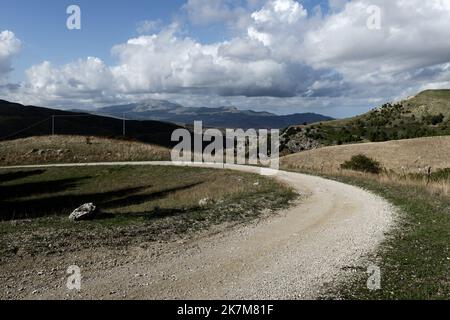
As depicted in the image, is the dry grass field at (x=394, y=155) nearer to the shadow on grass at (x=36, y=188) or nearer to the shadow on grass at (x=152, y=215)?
the shadow on grass at (x=36, y=188)

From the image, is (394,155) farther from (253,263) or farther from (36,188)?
(253,263)

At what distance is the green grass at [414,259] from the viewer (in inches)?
354

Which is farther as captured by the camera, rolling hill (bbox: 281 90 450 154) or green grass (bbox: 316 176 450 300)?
rolling hill (bbox: 281 90 450 154)

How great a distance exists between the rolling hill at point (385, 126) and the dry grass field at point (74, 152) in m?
31.4

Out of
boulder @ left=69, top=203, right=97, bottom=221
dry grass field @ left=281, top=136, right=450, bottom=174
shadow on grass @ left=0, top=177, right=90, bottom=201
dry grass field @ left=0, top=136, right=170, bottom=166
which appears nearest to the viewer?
boulder @ left=69, top=203, right=97, bottom=221

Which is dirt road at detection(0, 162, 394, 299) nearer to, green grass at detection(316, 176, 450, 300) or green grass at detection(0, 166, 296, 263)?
green grass at detection(316, 176, 450, 300)

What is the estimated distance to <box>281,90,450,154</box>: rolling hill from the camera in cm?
8781

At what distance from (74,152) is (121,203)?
101ft

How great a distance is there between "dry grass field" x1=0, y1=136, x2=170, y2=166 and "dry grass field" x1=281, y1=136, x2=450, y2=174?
19.3 metres

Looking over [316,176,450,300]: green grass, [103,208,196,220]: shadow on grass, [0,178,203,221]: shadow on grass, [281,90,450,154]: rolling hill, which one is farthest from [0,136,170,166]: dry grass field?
[316,176,450,300]: green grass

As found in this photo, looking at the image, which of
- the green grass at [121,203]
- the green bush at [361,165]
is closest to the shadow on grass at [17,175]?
the green grass at [121,203]

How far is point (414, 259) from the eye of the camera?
11289 millimetres

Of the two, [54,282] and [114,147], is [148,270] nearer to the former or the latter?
[54,282]
